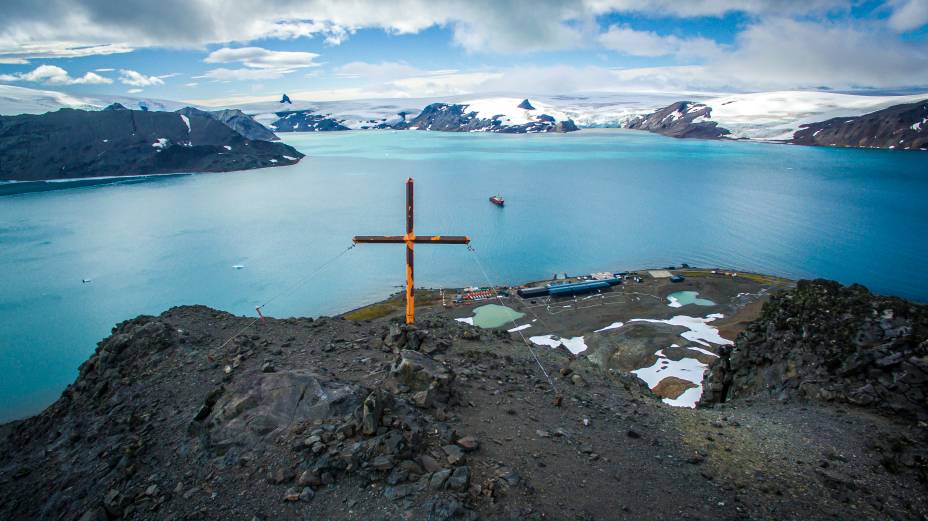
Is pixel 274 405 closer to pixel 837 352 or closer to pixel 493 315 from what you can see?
pixel 837 352

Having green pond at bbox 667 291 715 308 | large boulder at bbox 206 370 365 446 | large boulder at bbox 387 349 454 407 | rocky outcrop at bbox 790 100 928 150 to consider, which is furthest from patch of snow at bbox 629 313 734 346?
rocky outcrop at bbox 790 100 928 150

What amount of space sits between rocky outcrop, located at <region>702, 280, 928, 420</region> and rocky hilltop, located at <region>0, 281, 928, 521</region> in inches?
2.3

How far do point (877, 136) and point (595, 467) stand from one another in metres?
237

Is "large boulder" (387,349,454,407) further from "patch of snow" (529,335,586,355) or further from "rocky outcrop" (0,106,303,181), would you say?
"rocky outcrop" (0,106,303,181)

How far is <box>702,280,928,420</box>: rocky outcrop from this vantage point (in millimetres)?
11945

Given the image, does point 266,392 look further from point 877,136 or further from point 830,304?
point 877,136

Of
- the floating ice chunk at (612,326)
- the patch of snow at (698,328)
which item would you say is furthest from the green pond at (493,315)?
the patch of snow at (698,328)

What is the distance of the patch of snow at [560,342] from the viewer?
108ft

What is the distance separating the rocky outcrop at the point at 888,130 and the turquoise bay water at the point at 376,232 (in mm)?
58983

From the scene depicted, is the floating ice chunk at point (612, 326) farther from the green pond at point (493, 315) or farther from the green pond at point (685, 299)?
the green pond at point (685, 299)

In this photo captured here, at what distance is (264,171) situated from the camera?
150 metres

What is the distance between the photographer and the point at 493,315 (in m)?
38.9

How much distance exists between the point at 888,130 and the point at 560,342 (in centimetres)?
21782

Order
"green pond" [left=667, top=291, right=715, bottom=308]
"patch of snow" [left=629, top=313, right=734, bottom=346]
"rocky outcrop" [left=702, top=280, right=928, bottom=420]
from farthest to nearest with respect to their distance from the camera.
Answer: "green pond" [left=667, top=291, right=715, bottom=308]
"patch of snow" [left=629, top=313, right=734, bottom=346]
"rocky outcrop" [left=702, top=280, right=928, bottom=420]
